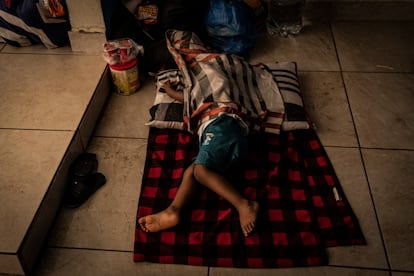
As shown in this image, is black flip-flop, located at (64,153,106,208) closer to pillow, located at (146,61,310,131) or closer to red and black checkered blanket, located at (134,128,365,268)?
red and black checkered blanket, located at (134,128,365,268)

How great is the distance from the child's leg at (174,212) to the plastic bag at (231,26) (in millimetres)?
823

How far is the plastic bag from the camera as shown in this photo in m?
1.90

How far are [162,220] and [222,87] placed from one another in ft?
1.71

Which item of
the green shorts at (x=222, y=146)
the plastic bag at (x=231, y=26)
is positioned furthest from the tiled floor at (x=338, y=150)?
the green shorts at (x=222, y=146)

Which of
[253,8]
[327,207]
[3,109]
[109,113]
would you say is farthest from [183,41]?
[327,207]

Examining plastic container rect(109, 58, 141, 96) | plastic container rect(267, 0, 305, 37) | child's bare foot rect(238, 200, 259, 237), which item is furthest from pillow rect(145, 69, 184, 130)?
plastic container rect(267, 0, 305, 37)

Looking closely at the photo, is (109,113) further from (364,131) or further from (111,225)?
(364,131)

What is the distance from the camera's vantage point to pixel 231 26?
1908 millimetres

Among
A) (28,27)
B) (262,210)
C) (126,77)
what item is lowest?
(262,210)

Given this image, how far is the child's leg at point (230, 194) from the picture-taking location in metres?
1.29

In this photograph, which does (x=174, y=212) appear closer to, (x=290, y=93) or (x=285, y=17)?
(x=290, y=93)

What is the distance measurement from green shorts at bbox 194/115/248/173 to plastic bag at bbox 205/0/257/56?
0.67 m

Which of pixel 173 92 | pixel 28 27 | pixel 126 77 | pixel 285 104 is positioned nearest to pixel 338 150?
pixel 285 104

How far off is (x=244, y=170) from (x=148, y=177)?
0.35 m
